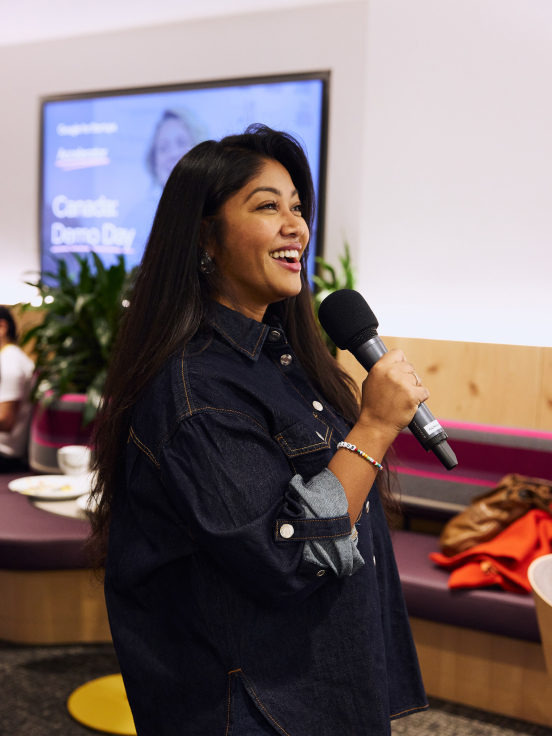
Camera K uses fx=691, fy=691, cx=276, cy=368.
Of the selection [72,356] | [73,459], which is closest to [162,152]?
[72,356]

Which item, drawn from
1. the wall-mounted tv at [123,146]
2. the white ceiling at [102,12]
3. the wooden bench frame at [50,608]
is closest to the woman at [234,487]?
the wooden bench frame at [50,608]

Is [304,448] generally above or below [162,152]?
below

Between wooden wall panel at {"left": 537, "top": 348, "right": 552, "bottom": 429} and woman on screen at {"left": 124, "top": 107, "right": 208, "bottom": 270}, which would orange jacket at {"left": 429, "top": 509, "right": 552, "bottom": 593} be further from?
woman on screen at {"left": 124, "top": 107, "right": 208, "bottom": 270}

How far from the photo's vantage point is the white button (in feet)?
2.89

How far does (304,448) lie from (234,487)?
0.14m

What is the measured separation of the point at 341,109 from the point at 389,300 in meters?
1.00

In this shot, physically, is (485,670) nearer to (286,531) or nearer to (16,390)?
(286,531)

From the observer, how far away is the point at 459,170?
10.1 feet

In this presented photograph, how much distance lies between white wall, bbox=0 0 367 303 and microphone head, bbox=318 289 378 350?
2297 mm

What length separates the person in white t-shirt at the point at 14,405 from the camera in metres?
3.57

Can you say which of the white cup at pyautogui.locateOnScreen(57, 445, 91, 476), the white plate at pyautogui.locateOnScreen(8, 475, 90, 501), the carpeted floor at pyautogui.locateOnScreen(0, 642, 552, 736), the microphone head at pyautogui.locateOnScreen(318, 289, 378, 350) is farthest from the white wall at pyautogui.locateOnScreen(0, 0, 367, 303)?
the microphone head at pyautogui.locateOnScreen(318, 289, 378, 350)

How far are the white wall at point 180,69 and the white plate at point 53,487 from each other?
175 cm

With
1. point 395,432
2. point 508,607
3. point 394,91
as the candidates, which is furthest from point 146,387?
point 394,91

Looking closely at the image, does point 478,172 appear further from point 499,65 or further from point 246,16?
point 246,16
